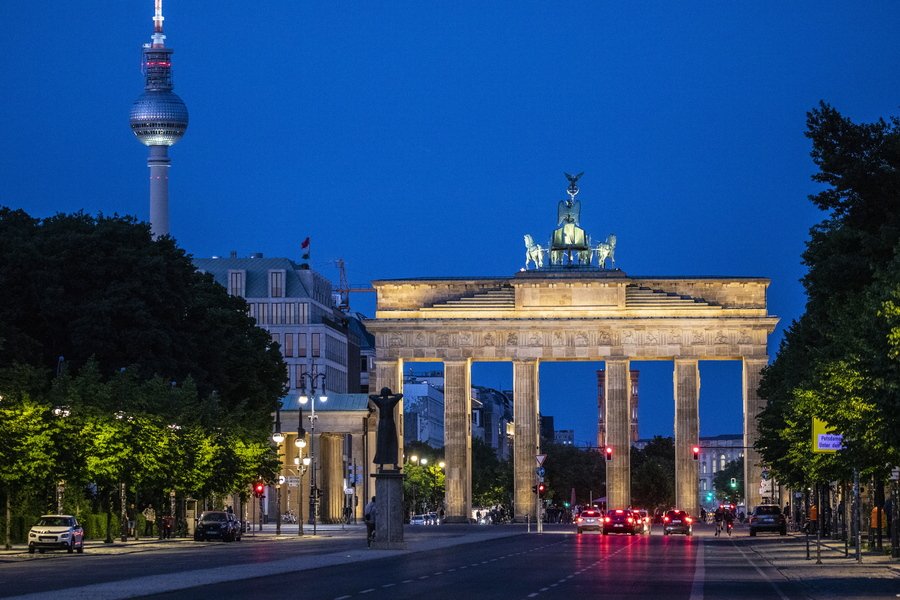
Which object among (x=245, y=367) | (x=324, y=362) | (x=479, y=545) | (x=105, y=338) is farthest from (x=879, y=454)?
(x=324, y=362)

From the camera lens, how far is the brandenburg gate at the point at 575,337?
147m

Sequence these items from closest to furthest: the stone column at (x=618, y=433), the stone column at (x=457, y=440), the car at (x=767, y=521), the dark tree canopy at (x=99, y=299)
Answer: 1. the dark tree canopy at (x=99, y=299)
2. the car at (x=767, y=521)
3. the stone column at (x=618, y=433)
4. the stone column at (x=457, y=440)

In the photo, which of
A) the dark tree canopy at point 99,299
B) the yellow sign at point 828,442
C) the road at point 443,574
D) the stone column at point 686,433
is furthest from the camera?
the stone column at point 686,433

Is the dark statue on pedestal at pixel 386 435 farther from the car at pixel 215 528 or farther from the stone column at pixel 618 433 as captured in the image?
the stone column at pixel 618 433

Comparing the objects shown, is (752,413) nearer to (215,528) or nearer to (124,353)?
(124,353)

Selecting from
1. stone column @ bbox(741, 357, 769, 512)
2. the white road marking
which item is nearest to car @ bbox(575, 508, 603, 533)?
stone column @ bbox(741, 357, 769, 512)

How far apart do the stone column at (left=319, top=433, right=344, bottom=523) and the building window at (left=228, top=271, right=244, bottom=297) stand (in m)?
29.2

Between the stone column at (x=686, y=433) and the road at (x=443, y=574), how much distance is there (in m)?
68.4

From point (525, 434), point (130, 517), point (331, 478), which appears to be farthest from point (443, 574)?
point (331, 478)

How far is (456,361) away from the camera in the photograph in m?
150

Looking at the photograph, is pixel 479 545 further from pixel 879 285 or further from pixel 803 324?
pixel 879 285

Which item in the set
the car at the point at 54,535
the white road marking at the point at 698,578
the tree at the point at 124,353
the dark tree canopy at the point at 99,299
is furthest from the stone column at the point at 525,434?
the car at the point at 54,535

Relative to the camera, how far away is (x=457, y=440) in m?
148

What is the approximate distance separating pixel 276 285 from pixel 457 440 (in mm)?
43027
